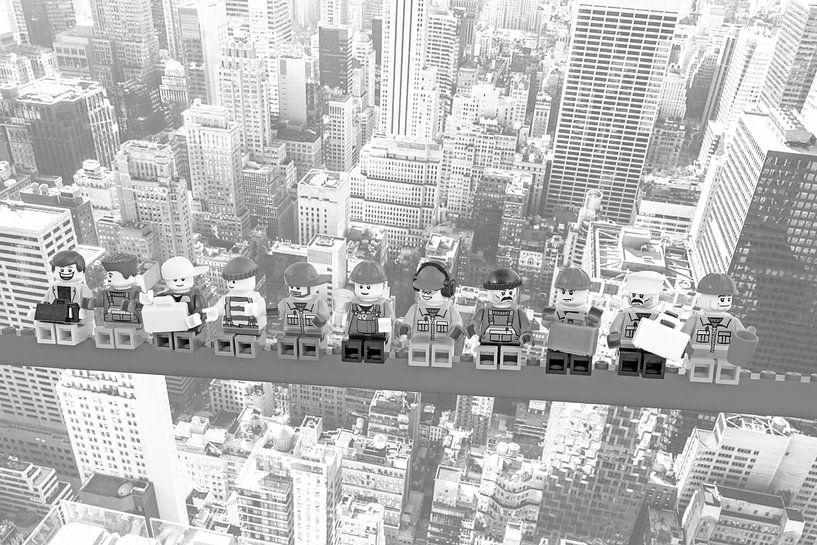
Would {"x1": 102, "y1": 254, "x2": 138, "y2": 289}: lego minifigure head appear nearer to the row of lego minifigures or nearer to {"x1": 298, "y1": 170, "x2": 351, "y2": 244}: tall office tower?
the row of lego minifigures

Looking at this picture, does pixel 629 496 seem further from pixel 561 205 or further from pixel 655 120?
pixel 655 120

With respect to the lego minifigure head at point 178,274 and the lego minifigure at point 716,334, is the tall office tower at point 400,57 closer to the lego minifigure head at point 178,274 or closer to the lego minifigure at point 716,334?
the lego minifigure head at point 178,274

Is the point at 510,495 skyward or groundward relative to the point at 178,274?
groundward

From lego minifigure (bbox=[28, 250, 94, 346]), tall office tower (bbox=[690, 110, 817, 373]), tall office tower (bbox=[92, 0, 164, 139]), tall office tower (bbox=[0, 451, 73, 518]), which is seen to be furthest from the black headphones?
tall office tower (bbox=[92, 0, 164, 139])

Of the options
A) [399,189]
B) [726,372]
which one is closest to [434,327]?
[726,372]

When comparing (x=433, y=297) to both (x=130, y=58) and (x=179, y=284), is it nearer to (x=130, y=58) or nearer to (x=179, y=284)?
(x=179, y=284)

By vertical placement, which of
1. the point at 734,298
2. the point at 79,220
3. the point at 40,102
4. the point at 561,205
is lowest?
the point at 561,205

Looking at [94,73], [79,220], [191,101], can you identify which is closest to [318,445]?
[79,220]
